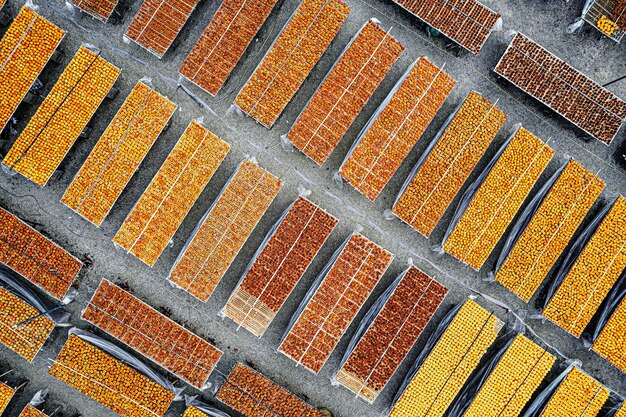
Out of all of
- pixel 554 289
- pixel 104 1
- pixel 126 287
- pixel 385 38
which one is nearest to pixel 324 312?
pixel 126 287

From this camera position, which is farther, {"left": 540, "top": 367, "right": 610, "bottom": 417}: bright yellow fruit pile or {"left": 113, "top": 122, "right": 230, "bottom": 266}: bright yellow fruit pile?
{"left": 540, "top": 367, "right": 610, "bottom": 417}: bright yellow fruit pile

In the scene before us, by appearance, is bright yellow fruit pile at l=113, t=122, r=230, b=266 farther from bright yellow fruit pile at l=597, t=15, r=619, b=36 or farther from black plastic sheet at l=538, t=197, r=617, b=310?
bright yellow fruit pile at l=597, t=15, r=619, b=36

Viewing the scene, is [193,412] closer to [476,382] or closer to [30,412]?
[30,412]

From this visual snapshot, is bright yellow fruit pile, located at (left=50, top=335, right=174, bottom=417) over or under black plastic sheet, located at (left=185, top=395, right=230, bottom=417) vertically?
under

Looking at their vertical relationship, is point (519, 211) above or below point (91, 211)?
above

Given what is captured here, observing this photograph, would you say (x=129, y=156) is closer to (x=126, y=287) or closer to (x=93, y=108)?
(x=93, y=108)

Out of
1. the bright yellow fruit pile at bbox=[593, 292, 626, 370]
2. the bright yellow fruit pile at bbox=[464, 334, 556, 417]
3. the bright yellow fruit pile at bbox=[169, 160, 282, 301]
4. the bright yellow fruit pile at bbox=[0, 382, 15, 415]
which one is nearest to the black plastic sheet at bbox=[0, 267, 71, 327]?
the bright yellow fruit pile at bbox=[0, 382, 15, 415]

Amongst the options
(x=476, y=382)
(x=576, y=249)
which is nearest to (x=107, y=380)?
(x=476, y=382)
